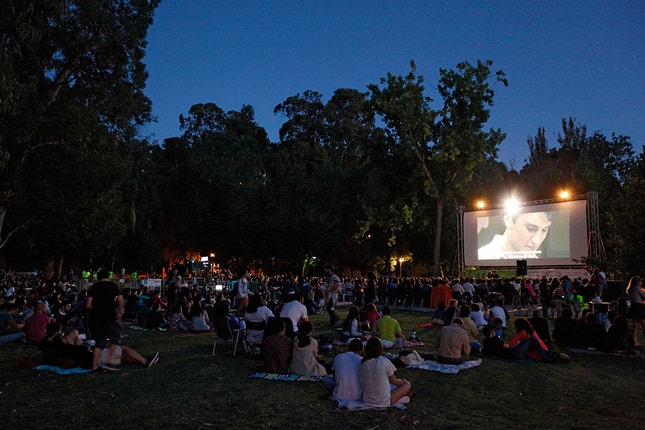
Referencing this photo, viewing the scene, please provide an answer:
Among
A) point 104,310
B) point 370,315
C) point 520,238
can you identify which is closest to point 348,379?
point 104,310

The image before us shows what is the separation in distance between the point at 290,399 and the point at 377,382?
1.11 meters

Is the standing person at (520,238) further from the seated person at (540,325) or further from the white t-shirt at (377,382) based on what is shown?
the white t-shirt at (377,382)

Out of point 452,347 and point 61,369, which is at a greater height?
point 452,347

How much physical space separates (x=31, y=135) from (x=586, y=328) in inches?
737

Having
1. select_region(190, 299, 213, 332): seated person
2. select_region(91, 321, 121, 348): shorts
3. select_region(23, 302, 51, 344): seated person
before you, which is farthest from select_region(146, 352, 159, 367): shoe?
select_region(190, 299, 213, 332): seated person

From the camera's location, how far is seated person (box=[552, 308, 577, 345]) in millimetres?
11727

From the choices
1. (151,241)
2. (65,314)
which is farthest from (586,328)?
(151,241)

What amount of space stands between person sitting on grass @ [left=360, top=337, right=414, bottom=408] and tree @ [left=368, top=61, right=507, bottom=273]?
28.9m

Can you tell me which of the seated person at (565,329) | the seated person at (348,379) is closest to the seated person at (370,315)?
the seated person at (565,329)

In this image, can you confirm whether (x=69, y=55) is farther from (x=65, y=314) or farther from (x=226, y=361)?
(x=226, y=361)

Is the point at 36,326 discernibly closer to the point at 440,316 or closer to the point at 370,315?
the point at 370,315

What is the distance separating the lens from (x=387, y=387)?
653 centimetres

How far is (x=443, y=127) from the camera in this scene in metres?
36.0

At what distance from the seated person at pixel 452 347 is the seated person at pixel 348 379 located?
2.97 metres
